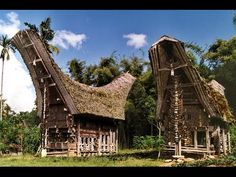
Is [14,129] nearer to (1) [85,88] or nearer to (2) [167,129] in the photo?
(1) [85,88]

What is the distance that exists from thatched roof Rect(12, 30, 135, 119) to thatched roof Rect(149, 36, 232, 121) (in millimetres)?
1576

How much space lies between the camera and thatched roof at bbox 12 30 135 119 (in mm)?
12953

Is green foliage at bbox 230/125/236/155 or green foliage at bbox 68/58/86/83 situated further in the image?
green foliage at bbox 68/58/86/83

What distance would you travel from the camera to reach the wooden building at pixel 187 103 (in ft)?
35.3

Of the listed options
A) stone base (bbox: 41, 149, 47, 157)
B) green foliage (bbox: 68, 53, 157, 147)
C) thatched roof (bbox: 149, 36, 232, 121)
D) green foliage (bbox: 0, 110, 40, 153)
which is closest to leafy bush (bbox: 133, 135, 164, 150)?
green foliage (bbox: 68, 53, 157, 147)

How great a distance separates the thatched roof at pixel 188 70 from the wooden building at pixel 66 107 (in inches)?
71.9

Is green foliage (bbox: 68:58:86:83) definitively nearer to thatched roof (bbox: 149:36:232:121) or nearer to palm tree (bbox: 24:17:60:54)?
palm tree (bbox: 24:17:60:54)

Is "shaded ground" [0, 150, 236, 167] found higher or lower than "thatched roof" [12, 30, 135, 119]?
lower

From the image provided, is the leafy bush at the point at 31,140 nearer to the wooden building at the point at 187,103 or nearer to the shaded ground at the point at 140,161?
the shaded ground at the point at 140,161

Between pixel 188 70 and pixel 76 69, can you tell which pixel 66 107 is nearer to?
pixel 76 69
